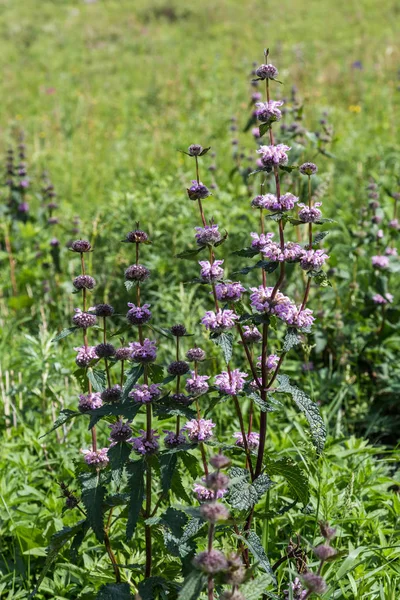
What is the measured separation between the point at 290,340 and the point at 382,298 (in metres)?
1.68

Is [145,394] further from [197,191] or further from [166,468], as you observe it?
[197,191]

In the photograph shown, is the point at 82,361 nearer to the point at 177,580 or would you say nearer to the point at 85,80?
the point at 177,580

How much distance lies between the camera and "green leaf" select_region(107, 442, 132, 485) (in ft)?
5.08

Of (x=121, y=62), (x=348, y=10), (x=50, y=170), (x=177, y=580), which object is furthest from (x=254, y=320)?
(x=348, y=10)

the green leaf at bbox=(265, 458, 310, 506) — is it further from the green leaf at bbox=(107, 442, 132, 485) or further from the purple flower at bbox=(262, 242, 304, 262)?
the purple flower at bbox=(262, 242, 304, 262)

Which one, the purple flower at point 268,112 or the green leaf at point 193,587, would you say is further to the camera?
the purple flower at point 268,112

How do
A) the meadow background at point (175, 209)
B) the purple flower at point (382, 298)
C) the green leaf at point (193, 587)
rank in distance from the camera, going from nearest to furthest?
the green leaf at point (193, 587), the meadow background at point (175, 209), the purple flower at point (382, 298)

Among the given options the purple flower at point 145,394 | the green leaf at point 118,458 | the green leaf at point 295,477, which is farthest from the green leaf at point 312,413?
the green leaf at point 118,458

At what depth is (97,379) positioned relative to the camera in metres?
1.76

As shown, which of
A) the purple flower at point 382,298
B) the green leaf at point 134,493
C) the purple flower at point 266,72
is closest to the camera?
the green leaf at point 134,493

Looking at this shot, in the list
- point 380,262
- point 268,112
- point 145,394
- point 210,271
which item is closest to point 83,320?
point 145,394

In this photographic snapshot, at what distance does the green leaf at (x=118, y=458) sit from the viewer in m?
1.55

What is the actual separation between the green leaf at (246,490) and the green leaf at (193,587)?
0.93 ft

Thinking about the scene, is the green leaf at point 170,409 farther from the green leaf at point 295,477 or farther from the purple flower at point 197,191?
the purple flower at point 197,191
